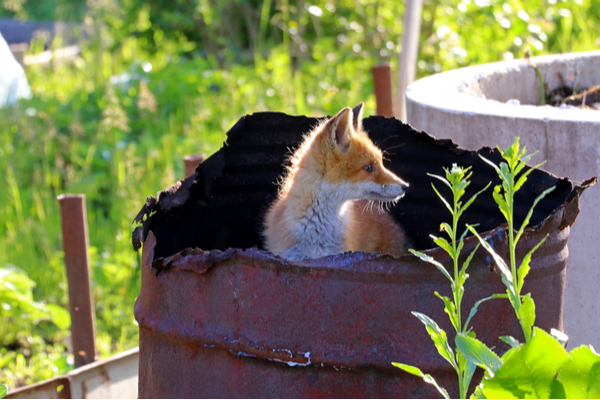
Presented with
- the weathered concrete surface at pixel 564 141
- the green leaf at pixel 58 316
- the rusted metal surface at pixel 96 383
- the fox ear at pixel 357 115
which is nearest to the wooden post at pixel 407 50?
the weathered concrete surface at pixel 564 141

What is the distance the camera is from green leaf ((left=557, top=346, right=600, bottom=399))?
2.66 ft

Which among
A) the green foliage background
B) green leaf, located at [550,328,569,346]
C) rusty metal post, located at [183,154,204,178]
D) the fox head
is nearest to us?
green leaf, located at [550,328,569,346]

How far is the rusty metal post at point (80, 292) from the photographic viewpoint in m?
3.11

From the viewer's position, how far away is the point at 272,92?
20.8ft

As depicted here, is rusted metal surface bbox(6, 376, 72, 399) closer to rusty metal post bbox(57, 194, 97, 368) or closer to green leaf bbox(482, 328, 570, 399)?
rusty metal post bbox(57, 194, 97, 368)

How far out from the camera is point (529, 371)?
2.65 ft

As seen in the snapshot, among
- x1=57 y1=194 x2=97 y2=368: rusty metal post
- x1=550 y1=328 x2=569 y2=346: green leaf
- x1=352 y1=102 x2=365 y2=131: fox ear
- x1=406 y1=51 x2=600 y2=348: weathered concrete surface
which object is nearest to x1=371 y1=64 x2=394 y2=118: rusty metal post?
x1=406 y1=51 x2=600 y2=348: weathered concrete surface

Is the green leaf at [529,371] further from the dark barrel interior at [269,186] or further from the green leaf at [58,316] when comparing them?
the green leaf at [58,316]

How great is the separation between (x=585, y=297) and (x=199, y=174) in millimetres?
1568

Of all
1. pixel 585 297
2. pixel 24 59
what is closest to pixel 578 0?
pixel 585 297

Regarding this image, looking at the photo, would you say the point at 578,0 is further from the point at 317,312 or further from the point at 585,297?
the point at 317,312

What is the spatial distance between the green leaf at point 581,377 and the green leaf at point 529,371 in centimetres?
1

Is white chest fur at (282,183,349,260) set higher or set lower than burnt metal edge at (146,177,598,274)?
lower

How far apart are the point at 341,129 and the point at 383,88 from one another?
139 cm
